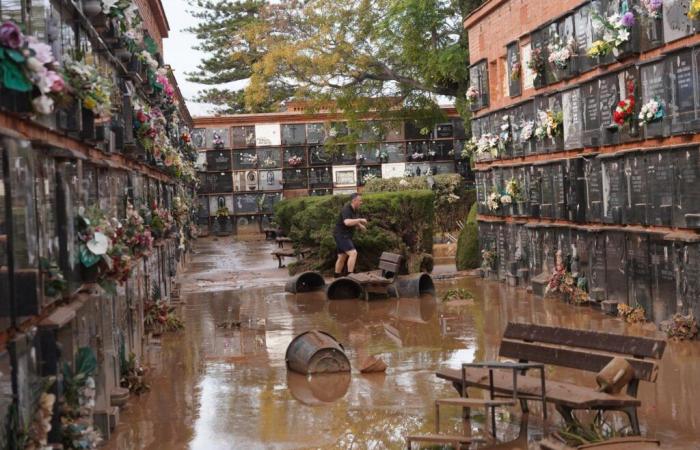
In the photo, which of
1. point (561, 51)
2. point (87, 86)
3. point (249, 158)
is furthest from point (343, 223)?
point (249, 158)

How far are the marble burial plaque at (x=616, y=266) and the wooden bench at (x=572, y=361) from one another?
4927 millimetres

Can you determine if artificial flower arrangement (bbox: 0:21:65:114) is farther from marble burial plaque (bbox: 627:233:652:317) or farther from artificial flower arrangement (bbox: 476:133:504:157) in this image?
artificial flower arrangement (bbox: 476:133:504:157)

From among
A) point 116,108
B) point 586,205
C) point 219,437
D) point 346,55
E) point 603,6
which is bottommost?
point 219,437

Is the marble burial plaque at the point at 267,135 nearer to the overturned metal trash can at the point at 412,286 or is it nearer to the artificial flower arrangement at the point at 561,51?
the overturned metal trash can at the point at 412,286

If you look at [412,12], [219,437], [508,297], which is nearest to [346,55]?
[412,12]

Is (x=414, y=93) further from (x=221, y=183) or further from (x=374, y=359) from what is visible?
(x=374, y=359)

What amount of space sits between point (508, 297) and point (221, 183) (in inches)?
940

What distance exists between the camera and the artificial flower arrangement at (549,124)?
1559 cm

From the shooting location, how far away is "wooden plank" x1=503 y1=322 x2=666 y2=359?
745 centimetres

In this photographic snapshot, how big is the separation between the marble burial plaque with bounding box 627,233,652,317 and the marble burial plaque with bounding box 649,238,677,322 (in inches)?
4.4

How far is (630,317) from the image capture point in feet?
42.1

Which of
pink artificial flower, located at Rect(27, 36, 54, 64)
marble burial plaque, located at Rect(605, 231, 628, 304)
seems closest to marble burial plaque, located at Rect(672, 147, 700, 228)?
marble burial plaque, located at Rect(605, 231, 628, 304)

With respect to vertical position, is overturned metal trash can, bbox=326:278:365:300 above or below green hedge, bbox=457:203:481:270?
below

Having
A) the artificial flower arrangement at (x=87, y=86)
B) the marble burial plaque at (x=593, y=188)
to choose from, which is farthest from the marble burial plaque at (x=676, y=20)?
the artificial flower arrangement at (x=87, y=86)
